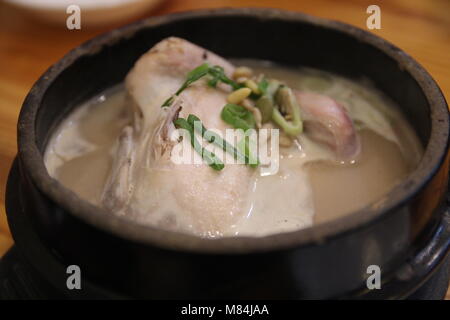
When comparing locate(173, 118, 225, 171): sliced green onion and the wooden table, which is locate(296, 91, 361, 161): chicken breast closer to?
locate(173, 118, 225, 171): sliced green onion

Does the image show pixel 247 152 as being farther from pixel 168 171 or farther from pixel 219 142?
pixel 168 171

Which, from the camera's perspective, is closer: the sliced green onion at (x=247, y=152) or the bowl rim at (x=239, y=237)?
the bowl rim at (x=239, y=237)

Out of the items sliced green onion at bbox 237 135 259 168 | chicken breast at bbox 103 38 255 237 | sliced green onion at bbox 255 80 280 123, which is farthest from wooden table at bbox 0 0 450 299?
sliced green onion at bbox 237 135 259 168

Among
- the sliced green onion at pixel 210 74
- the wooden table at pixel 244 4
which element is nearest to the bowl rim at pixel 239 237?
the sliced green onion at pixel 210 74

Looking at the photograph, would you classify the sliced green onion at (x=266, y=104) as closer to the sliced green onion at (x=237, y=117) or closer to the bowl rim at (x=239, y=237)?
the sliced green onion at (x=237, y=117)

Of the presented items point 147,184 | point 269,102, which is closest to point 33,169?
point 147,184

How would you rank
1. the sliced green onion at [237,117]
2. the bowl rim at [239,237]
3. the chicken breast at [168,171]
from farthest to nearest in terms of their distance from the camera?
1. the sliced green onion at [237,117]
2. the chicken breast at [168,171]
3. the bowl rim at [239,237]

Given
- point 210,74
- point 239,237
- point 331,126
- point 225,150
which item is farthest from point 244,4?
point 239,237
